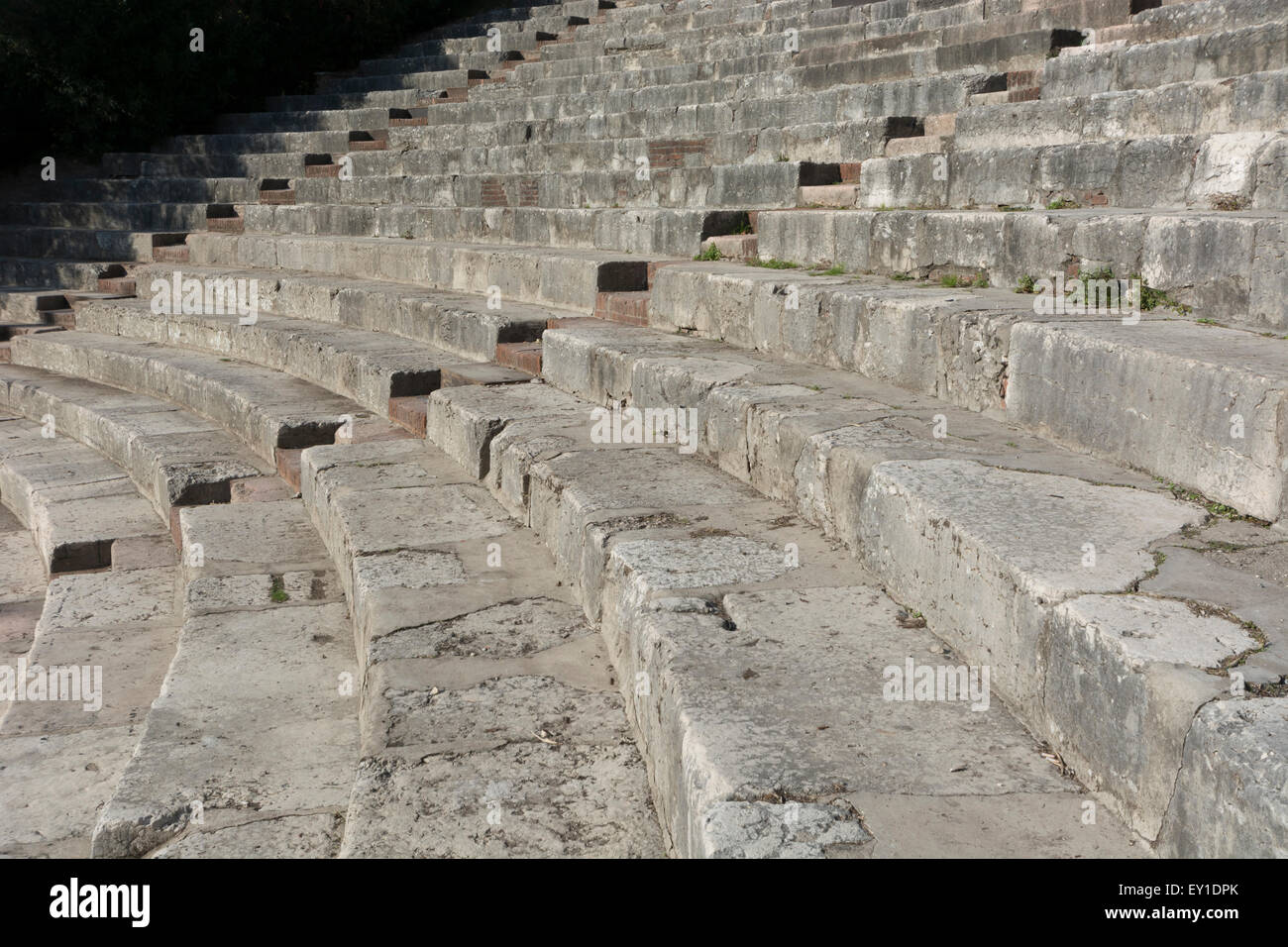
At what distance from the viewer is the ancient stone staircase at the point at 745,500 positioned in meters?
2.21

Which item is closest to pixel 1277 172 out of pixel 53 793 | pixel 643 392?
pixel 643 392

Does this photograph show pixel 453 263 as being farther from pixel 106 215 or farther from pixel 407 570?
pixel 106 215

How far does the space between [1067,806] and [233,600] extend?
10.5 ft

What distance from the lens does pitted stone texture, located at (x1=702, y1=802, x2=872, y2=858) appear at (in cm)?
196

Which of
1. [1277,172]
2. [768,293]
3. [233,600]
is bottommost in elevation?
[233,600]

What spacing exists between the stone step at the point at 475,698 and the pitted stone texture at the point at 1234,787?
104 cm

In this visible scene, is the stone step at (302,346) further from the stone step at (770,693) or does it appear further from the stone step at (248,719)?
the stone step at (770,693)

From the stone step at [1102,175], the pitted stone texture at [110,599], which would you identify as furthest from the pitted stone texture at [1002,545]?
the pitted stone texture at [110,599]

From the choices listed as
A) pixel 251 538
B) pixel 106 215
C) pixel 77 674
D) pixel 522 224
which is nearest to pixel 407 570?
pixel 77 674

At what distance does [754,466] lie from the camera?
397cm

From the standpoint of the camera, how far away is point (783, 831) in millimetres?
2008

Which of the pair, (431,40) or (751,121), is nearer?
(751,121)
